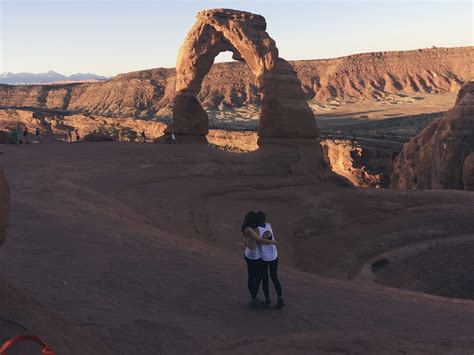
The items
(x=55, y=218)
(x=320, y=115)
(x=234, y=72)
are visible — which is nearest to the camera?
(x=55, y=218)

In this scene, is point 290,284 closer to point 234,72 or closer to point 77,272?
point 77,272

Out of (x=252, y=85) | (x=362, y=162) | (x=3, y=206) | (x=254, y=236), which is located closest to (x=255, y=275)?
(x=254, y=236)

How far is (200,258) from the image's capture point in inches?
414

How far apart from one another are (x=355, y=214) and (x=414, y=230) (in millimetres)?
2585

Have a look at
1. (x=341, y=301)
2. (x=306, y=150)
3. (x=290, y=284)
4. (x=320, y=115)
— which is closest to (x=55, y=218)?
(x=290, y=284)

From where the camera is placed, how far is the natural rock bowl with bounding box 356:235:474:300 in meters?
17.4

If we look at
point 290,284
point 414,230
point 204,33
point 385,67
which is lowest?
point 414,230

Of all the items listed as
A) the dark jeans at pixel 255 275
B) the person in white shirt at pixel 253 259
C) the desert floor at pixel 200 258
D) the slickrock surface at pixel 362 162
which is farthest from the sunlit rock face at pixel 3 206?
the slickrock surface at pixel 362 162

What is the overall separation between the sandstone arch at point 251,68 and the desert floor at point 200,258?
11.2ft

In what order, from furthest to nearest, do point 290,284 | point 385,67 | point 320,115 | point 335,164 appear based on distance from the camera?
point 385,67, point 320,115, point 335,164, point 290,284

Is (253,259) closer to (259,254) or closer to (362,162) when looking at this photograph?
(259,254)

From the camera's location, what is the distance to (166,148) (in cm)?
2600

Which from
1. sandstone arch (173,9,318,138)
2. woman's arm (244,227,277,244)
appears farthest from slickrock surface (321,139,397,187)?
woman's arm (244,227,277,244)

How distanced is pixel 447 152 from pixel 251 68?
14442mm
